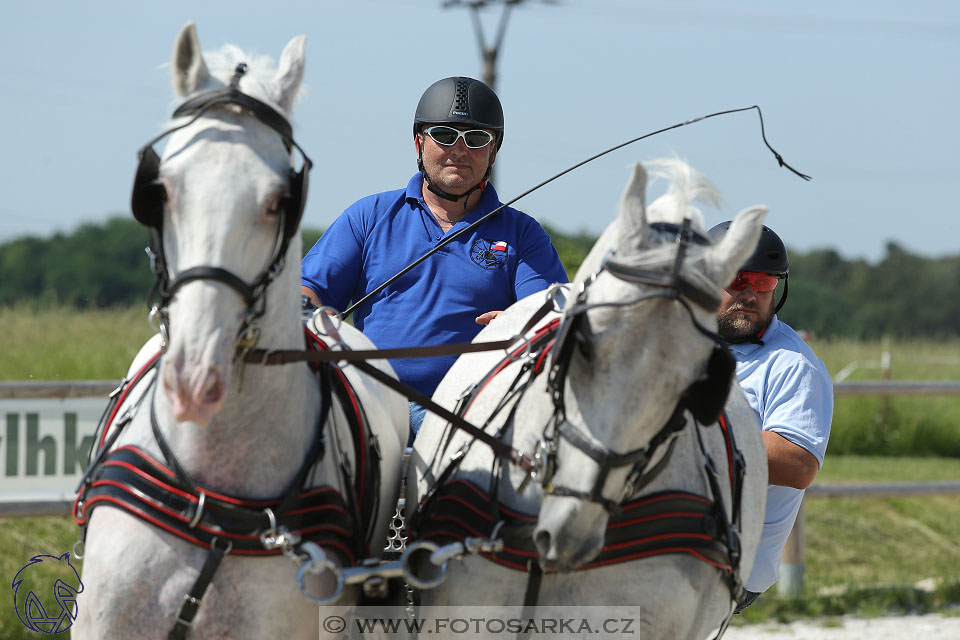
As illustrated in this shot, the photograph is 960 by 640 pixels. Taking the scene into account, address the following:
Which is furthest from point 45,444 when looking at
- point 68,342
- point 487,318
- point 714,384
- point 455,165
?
point 68,342

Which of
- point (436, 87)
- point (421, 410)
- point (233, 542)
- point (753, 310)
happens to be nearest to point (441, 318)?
point (421, 410)

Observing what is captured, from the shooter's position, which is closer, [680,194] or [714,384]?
[714,384]

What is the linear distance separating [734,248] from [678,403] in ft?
1.40

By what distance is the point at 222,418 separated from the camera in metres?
2.53

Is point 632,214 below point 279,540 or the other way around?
the other way around

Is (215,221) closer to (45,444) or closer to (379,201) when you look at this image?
(379,201)

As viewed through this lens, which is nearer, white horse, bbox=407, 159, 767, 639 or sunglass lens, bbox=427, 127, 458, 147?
white horse, bbox=407, 159, 767, 639

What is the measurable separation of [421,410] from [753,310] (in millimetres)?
1387

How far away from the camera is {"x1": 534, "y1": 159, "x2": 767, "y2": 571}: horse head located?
2387mm

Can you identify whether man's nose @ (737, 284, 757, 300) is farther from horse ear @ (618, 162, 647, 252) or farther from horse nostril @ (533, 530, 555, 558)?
horse nostril @ (533, 530, 555, 558)

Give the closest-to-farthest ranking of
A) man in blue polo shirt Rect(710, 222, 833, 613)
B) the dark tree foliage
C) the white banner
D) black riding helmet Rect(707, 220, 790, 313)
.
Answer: man in blue polo shirt Rect(710, 222, 833, 613) → black riding helmet Rect(707, 220, 790, 313) → the white banner → the dark tree foliage

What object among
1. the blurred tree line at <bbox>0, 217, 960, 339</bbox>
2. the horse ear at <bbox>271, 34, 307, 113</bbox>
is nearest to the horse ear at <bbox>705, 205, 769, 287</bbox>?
the horse ear at <bbox>271, 34, 307, 113</bbox>

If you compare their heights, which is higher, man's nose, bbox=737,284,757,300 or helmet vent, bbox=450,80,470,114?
helmet vent, bbox=450,80,470,114

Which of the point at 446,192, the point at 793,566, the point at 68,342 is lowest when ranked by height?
the point at 793,566
